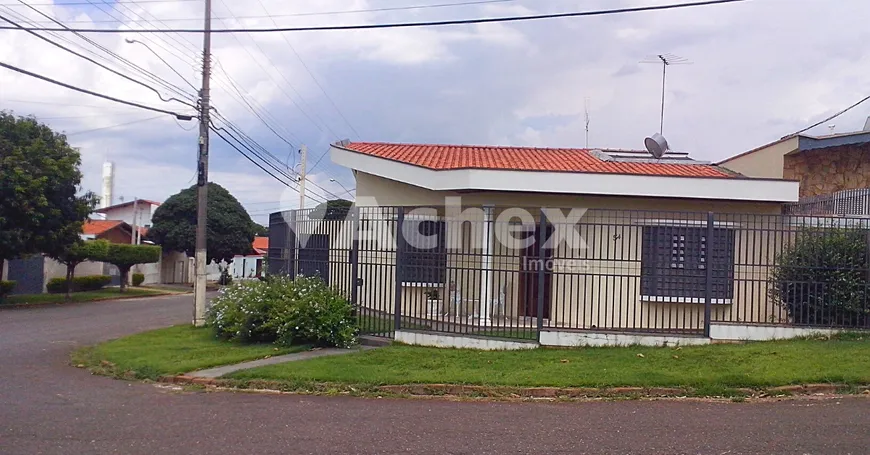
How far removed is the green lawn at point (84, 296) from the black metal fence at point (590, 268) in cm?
1829

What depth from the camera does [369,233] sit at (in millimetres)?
12336

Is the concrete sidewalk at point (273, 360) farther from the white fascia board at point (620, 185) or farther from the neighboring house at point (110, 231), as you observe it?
the neighboring house at point (110, 231)

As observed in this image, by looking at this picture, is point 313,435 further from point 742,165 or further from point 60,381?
point 742,165

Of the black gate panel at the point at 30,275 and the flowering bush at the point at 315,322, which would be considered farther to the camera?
the black gate panel at the point at 30,275

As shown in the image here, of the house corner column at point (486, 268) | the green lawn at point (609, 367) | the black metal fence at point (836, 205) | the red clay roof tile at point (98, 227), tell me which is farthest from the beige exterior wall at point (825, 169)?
the red clay roof tile at point (98, 227)

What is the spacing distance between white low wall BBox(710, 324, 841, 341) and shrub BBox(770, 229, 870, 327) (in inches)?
7.5

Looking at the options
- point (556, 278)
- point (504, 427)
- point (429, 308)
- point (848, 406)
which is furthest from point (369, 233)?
point (848, 406)

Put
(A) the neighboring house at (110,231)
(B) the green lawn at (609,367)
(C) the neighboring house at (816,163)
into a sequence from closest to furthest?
1. (B) the green lawn at (609,367)
2. (C) the neighboring house at (816,163)
3. (A) the neighboring house at (110,231)

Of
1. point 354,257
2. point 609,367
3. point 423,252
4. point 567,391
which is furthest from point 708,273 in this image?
point 354,257

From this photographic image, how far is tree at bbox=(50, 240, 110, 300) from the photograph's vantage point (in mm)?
26766

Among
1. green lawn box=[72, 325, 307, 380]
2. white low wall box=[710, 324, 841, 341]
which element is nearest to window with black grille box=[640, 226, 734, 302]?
white low wall box=[710, 324, 841, 341]

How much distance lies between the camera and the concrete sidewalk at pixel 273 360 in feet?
33.0

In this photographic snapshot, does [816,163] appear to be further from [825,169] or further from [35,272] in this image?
[35,272]

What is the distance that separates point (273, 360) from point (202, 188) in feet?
22.7
